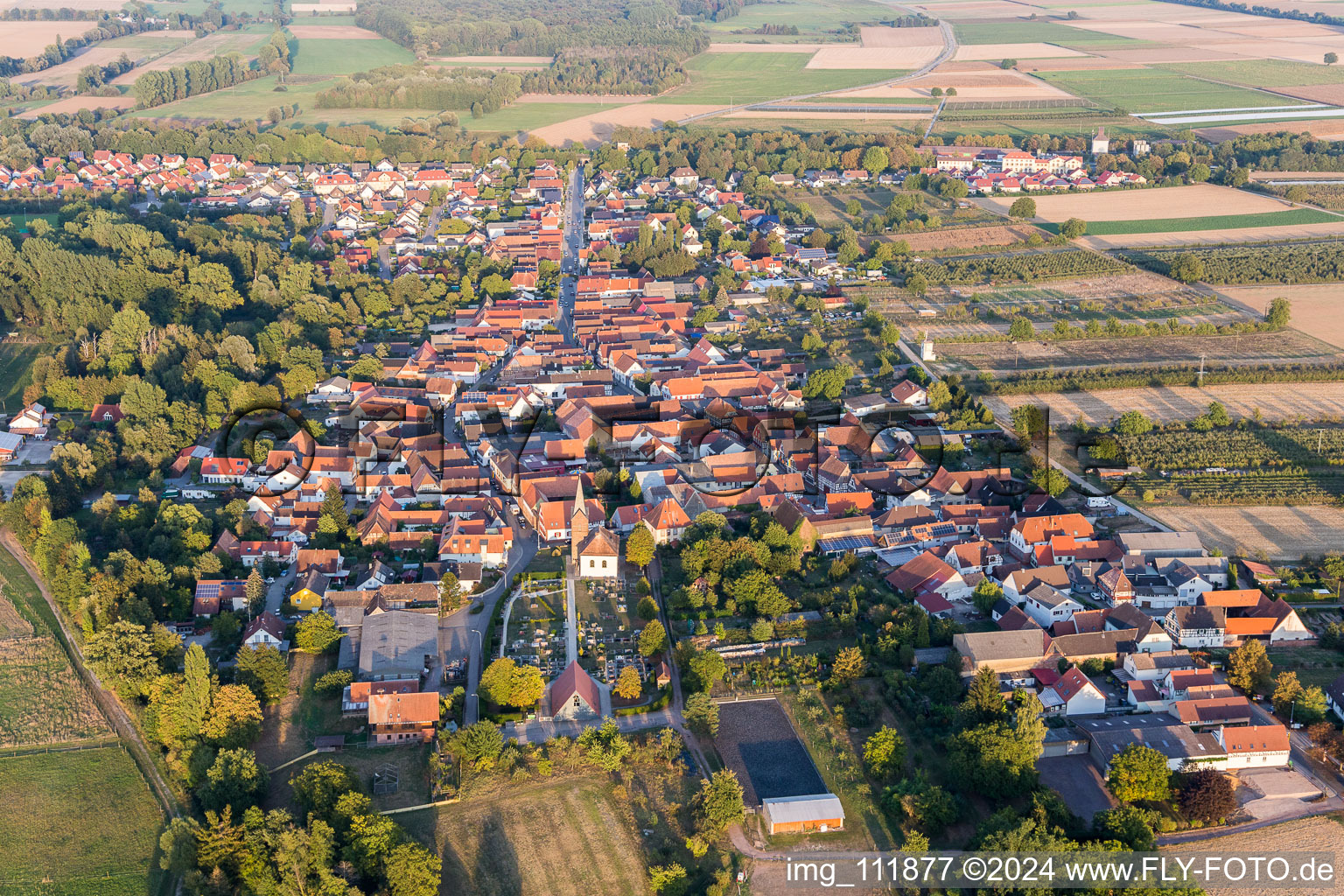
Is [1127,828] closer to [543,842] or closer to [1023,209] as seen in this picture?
[543,842]

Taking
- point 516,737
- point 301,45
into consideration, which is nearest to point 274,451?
point 516,737

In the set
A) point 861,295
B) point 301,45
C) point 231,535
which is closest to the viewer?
point 231,535

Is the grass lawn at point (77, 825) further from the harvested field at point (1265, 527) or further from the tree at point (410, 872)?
the harvested field at point (1265, 527)

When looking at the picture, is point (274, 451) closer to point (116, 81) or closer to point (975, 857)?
point (975, 857)

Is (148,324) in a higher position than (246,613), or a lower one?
higher

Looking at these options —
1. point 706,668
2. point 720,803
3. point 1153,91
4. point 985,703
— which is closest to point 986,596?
point 985,703

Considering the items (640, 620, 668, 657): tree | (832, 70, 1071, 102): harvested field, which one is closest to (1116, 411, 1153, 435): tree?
(640, 620, 668, 657): tree

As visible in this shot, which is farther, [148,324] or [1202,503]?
[148,324]

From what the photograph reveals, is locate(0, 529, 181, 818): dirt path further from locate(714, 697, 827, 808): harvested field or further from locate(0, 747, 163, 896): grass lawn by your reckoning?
locate(714, 697, 827, 808): harvested field
